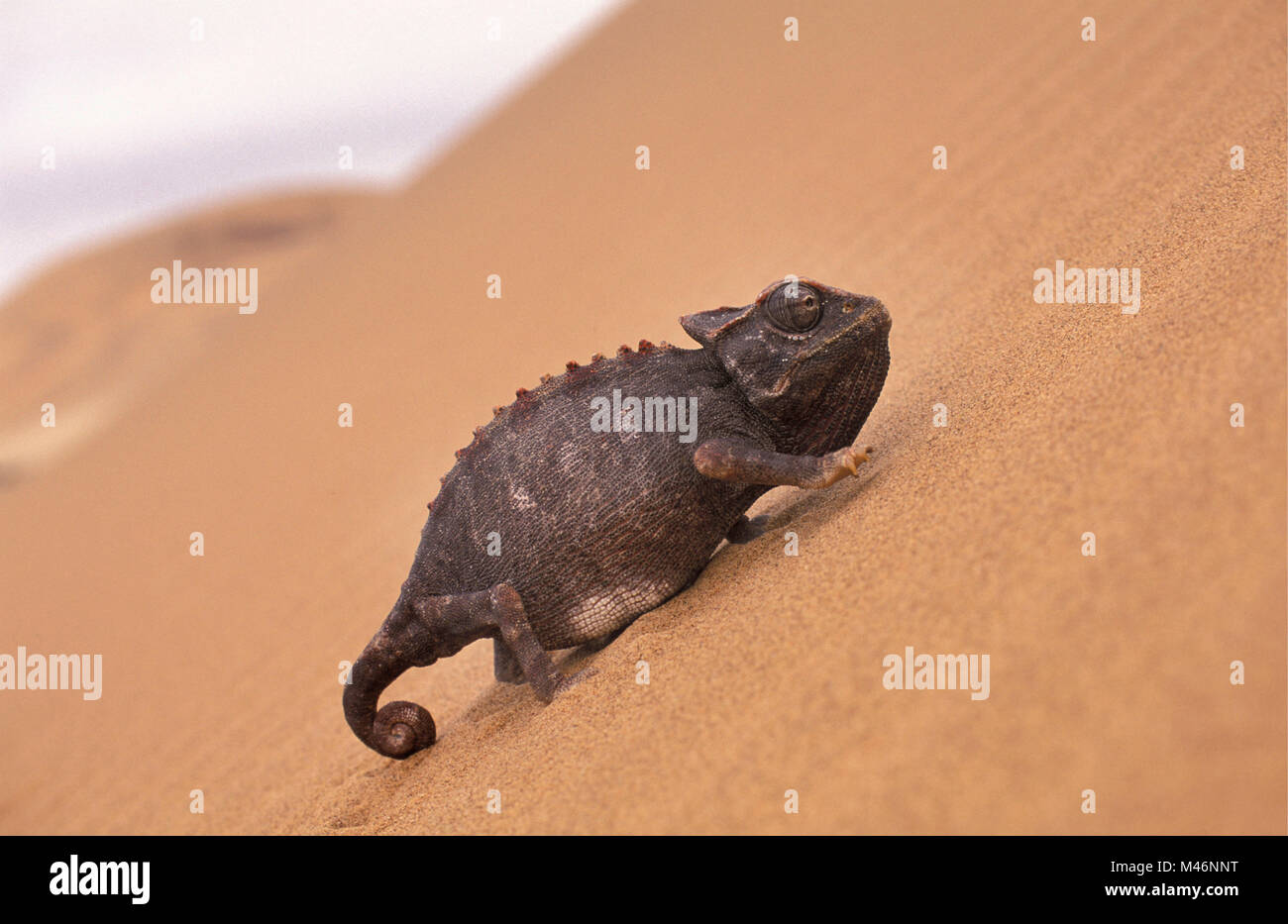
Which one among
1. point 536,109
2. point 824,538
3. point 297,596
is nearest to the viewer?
point 824,538

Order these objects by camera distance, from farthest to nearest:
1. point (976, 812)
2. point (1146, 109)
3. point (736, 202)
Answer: point (736, 202), point (1146, 109), point (976, 812)

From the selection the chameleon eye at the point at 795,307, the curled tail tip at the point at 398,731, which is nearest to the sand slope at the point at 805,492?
the curled tail tip at the point at 398,731

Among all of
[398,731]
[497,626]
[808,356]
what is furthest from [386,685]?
[808,356]

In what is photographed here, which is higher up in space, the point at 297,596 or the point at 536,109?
the point at 536,109

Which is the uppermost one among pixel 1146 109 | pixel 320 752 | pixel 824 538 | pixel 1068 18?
pixel 1068 18

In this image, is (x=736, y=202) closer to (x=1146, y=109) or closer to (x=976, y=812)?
(x=1146, y=109)

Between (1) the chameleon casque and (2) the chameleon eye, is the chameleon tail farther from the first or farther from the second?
(2) the chameleon eye

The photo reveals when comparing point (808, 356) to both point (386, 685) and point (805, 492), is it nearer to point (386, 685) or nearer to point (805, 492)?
point (805, 492)

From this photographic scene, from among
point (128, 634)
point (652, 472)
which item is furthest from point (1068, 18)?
point (128, 634)
